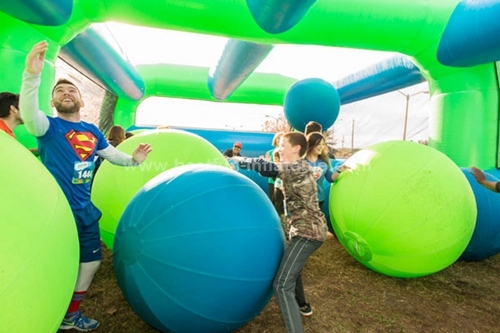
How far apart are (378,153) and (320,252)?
1.69 meters

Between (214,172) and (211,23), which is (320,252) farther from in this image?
(211,23)

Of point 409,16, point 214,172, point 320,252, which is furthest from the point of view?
point 409,16

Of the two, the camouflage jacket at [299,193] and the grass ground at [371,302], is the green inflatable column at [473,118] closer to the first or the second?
the grass ground at [371,302]

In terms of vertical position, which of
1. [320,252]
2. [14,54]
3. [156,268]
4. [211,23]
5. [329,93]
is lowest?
[320,252]

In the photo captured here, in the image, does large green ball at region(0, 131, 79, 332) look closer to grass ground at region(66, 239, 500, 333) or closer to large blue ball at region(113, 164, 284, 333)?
large blue ball at region(113, 164, 284, 333)

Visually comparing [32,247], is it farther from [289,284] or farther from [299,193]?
[299,193]

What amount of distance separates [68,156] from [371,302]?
2902 mm

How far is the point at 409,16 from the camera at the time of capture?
5.45m

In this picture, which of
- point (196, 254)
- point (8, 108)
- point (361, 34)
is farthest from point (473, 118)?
point (8, 108)

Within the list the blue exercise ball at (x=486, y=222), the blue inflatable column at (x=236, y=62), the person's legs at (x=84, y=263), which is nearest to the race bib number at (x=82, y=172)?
the person's legs at (x=84, y=263)

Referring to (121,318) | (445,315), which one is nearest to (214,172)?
(121,318)

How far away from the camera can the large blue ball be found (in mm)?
2104

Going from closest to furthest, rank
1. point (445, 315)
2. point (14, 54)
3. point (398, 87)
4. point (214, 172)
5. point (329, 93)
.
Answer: point (214, 172) → point (445, 315) → point (14, 54) → point (329, 93) → point (398, 87)

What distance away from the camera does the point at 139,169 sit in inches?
131
